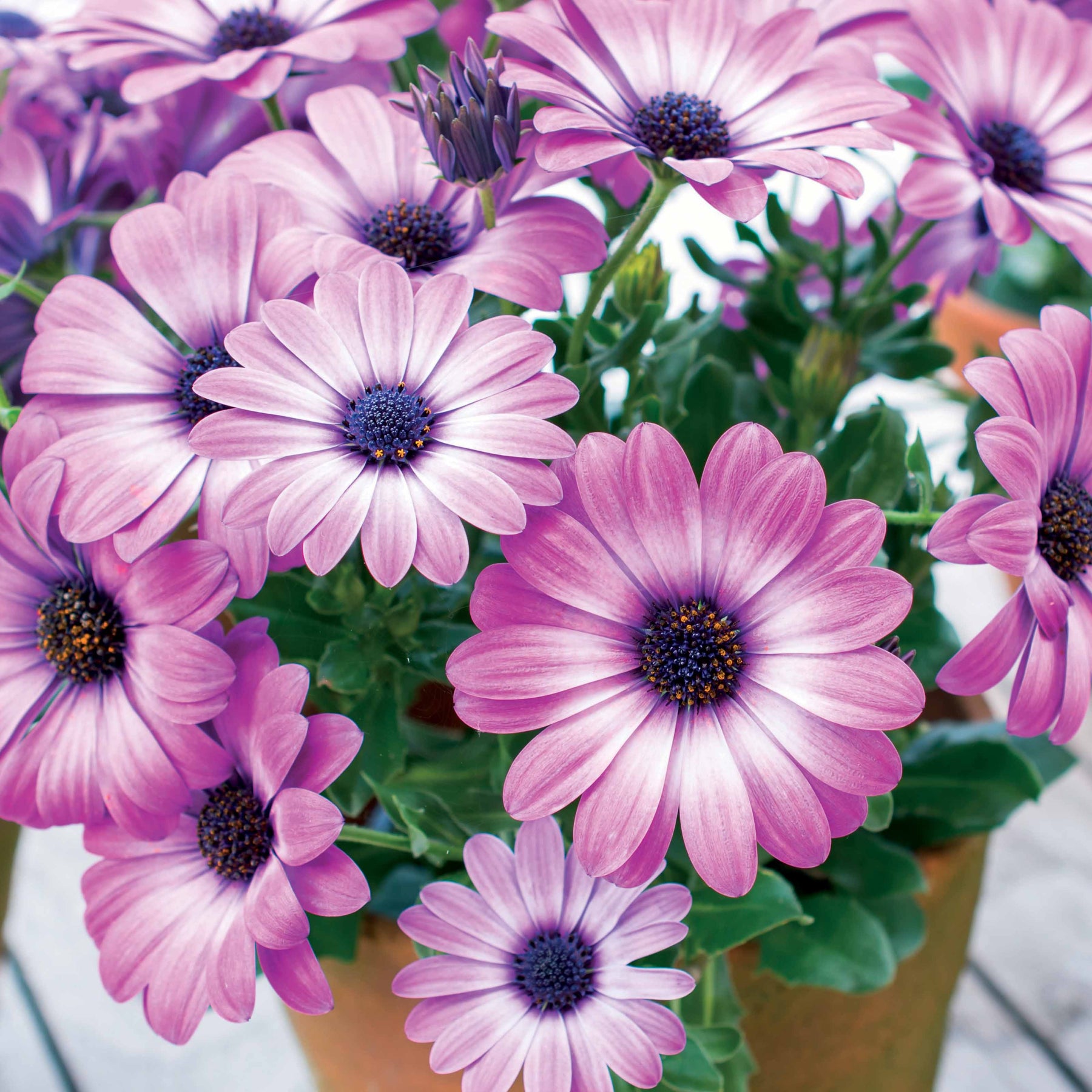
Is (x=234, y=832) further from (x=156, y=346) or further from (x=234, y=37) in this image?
(x=234, y=37)

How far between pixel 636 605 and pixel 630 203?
134 mm

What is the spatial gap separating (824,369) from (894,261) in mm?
38

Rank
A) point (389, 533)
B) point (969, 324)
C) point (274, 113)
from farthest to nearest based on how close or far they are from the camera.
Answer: point (969, 324), point (274, 113), point (389, 533)

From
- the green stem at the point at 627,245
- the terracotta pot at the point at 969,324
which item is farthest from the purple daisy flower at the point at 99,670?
the terracotta pot at the point at 969,324

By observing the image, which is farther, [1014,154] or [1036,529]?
[1014,154]

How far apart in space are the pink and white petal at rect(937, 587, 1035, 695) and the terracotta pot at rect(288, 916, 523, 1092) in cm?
17

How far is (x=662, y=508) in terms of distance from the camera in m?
0.22

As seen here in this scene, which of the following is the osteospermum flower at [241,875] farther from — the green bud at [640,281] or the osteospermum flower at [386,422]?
the green bud at [640,281]

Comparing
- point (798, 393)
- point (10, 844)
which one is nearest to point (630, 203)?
point (798, 393)

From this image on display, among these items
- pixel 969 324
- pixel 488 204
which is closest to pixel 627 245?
pixel 488 204

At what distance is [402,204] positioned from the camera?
0.92 ft

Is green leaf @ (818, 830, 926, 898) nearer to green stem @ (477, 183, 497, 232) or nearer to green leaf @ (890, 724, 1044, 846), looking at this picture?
green leaf @ (890, 724, 1044, 846)

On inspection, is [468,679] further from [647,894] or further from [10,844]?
[10,844]

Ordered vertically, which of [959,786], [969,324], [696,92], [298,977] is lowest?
[298,977]
